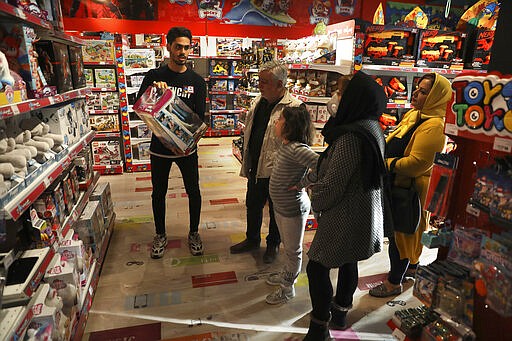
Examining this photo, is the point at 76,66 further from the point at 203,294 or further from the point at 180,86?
the point at 203,294

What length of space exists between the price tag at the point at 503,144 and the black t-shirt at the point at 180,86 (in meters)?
2.22

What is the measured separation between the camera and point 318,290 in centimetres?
196

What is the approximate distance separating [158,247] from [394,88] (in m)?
2.79

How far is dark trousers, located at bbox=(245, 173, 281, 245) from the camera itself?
2.96 meters

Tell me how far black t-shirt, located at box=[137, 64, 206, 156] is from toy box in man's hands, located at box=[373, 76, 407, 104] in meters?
1.83

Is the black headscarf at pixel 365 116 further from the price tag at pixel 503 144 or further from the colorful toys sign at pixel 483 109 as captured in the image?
the price tag at pixel 503 144

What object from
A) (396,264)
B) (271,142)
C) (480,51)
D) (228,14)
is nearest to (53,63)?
(271,142)

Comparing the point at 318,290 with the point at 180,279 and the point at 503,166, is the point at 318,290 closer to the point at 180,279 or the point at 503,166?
the point at 503,166

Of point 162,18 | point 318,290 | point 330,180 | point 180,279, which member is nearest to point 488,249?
point 330,180

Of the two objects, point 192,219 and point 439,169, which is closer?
point 439,169

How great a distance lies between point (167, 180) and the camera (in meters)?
A: 3.02

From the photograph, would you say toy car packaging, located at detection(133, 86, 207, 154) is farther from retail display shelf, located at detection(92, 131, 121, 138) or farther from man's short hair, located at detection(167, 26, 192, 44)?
retail display shelf, located at detection(92, 131, 121, 138)

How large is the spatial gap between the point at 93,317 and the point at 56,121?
1.37 metres

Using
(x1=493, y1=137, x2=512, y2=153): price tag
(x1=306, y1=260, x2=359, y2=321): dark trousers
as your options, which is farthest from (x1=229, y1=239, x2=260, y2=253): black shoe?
(x1=493, y1=137, x2=512, y2=153): price tag
